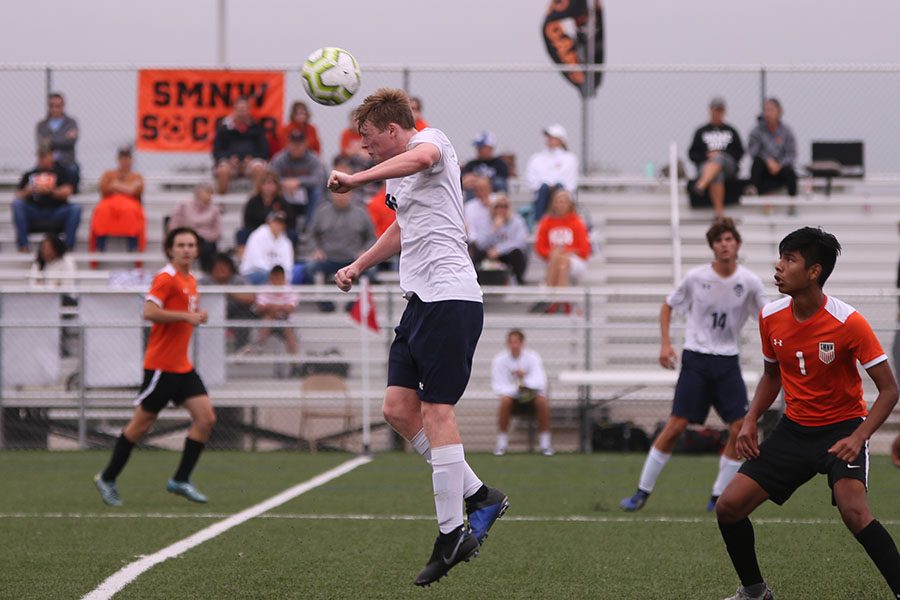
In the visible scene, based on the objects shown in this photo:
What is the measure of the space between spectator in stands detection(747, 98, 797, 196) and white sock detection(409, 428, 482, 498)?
1393 cm

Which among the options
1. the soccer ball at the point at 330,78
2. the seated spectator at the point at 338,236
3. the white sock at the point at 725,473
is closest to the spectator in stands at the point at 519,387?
the seated spectator at the point at 338,236

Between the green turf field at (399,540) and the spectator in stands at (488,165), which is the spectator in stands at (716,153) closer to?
the spectator in stands at (488,165)

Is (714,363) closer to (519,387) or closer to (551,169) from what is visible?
(519,387)

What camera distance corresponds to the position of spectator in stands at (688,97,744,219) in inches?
739

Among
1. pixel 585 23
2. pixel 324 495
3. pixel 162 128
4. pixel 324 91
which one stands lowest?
pixel 324 495

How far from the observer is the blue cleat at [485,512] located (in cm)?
595

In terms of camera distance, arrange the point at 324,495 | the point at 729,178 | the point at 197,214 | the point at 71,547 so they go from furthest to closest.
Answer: the point at 729,178 → the point at 197,214 → the point at 324,495 → the point at 71,547

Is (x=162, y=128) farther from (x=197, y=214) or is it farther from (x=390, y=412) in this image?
(x=390, y=412)

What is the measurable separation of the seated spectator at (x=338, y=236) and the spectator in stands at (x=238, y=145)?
6.68 ft

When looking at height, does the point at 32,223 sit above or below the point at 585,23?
below

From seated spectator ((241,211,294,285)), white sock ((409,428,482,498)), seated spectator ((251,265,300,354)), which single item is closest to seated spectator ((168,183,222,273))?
seated spectator ((241,211,294,285))

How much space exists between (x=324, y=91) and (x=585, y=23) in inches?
558

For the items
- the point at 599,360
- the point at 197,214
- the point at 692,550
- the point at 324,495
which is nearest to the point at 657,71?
the point at 599,360

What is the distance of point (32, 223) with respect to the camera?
734 inches
